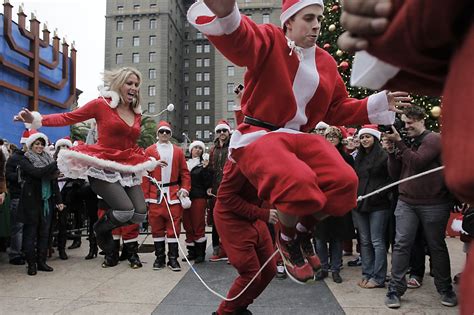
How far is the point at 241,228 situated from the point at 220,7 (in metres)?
A: 1.82

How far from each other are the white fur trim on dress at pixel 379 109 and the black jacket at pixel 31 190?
4858 millimetres

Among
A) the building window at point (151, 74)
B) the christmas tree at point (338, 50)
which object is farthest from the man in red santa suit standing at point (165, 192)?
the building window at point (151, 74)

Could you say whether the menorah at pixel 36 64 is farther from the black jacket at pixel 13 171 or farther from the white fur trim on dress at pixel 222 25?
the white fur trim on dress at pixel 222 25

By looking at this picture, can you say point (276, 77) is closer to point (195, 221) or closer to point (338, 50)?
point (195, 221)

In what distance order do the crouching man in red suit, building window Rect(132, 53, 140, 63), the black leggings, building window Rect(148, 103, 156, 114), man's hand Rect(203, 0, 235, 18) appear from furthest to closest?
1. building window Rect(132, 53, 140, 63)
2. building window Rect(148, 103, 156, 114)
3. the black leggings
4. the crouching man in red suit
5. man's hand Rect(203, 0, 235, 18)

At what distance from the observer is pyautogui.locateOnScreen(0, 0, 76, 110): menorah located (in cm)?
1434

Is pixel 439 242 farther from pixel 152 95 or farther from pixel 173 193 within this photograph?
pixel 152 95

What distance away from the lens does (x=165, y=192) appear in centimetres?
659

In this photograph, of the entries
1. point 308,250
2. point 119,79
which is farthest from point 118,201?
point 308,250

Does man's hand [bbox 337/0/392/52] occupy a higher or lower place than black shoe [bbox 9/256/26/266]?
higher

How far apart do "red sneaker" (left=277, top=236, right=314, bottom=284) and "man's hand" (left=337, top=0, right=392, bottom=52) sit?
1.51 meters

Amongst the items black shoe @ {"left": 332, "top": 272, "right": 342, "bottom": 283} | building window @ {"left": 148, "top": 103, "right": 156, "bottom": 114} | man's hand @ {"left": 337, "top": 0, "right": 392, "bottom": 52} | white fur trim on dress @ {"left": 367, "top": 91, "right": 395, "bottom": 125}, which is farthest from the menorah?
building window @ {"left": 148, "top": 103, "right": 156, "bottom": 114}

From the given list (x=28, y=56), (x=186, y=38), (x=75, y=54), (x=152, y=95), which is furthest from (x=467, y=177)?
(x=186, y=38)

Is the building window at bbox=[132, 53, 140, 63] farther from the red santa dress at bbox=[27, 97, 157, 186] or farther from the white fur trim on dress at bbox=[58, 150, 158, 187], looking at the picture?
the white fur trim on dress at bbox=[58, 150, 158, 187]
